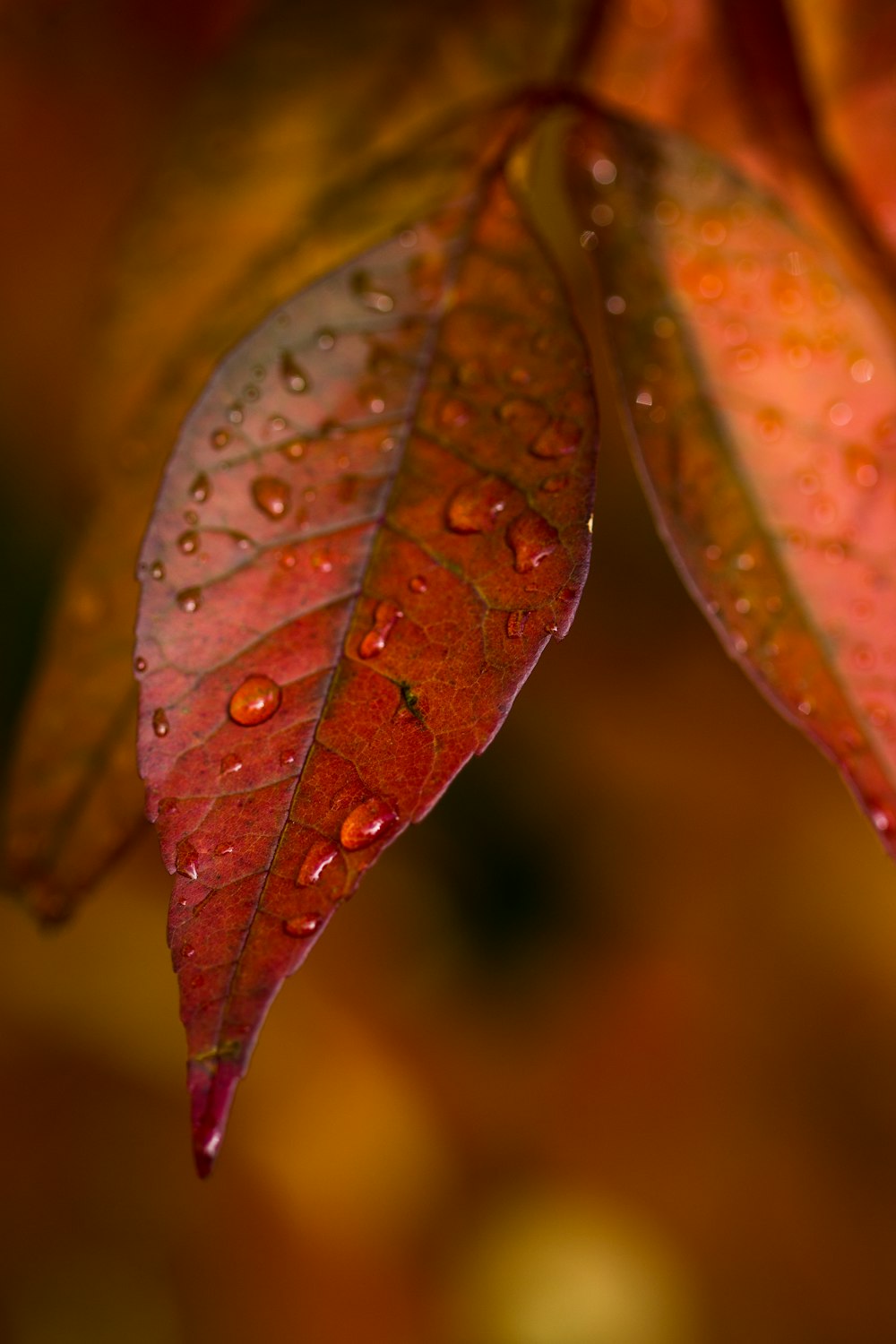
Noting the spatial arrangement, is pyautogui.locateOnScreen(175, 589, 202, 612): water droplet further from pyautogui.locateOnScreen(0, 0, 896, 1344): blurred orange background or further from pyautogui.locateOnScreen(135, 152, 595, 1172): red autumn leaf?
pyautogui.locateOnScreen(0, 0, 896, 1344): blurred orange background

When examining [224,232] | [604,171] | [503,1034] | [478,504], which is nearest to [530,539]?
[478,504]

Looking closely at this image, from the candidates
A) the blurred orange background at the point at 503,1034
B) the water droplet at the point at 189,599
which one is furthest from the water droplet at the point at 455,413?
the blurred orange background at the point at 503,1034

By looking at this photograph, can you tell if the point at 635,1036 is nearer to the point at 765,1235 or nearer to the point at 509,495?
the point at 765,1235

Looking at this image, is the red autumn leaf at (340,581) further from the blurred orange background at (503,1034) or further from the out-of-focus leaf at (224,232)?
the blurred orange background at (503,1034)

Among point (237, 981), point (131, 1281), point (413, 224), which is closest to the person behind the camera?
point (237, 981)

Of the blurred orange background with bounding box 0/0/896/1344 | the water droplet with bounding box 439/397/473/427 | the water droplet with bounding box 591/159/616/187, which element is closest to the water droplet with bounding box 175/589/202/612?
the water droplet with bounding box 439/397/473/427

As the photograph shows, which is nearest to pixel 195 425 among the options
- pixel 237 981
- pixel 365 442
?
pixel 365 442
